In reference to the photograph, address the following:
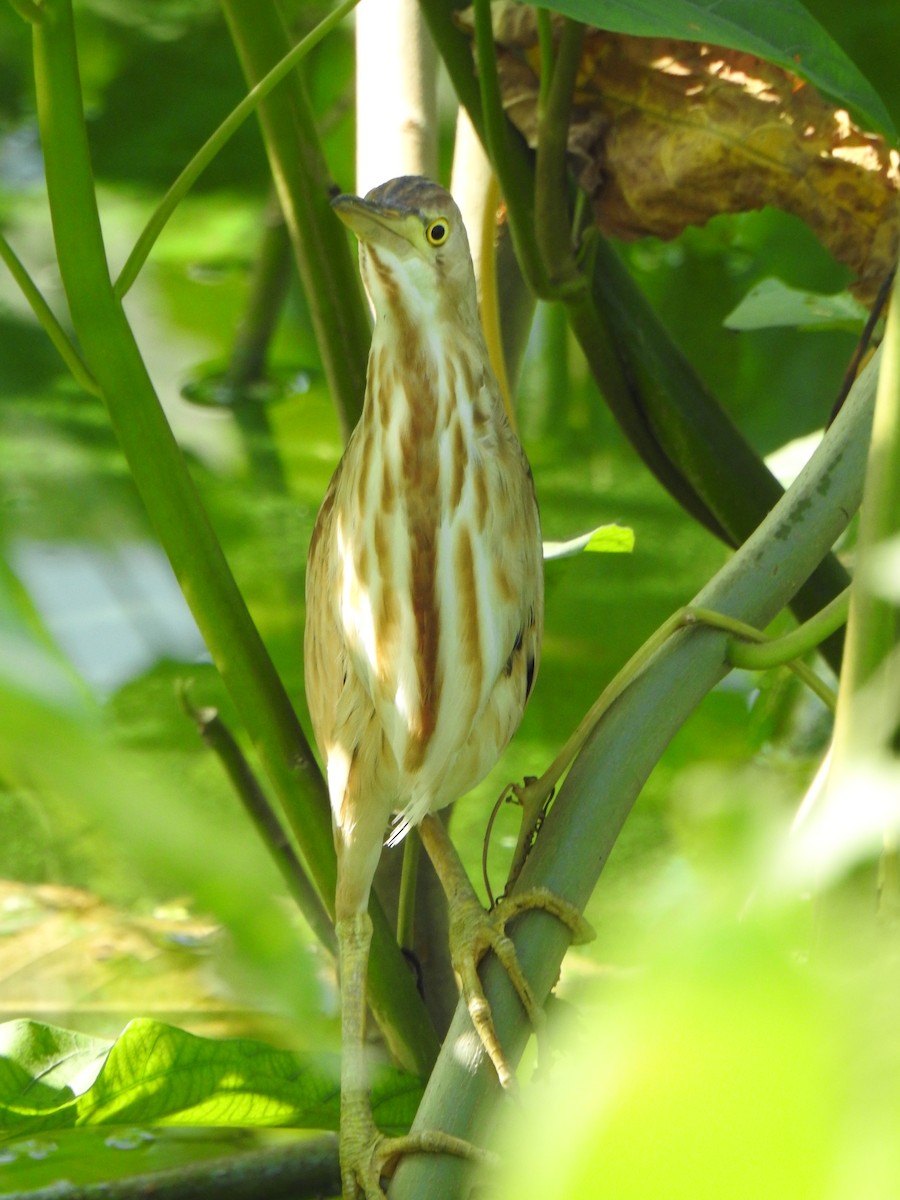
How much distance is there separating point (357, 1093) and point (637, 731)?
0.26 metres

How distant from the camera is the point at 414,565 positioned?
0.71 m

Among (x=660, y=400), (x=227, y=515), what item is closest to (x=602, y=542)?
(x=660, y=400)

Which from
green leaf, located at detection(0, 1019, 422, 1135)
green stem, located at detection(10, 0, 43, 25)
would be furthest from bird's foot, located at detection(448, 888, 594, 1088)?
green stem, located at detection(10, 0, 43, 25)

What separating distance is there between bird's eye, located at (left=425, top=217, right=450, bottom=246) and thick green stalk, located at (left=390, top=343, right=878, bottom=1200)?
0.22m

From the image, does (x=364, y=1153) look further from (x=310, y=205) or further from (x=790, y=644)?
(x=310, y=205)

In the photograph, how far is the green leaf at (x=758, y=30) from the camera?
0.62 m

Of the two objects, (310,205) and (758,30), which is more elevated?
(758,30)

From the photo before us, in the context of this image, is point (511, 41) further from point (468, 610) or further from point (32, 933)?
point (32, 933)

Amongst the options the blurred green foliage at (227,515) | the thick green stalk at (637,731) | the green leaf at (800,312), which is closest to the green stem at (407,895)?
the blurred green foliage at (227,515)

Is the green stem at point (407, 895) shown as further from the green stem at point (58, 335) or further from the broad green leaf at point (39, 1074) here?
the green stem at point (58, 335)

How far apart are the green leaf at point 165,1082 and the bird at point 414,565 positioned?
0.15ft

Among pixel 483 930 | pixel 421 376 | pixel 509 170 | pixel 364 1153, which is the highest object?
pixel 509 170

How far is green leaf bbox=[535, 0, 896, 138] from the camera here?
62 cm

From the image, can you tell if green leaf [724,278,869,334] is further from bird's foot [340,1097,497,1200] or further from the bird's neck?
bird's foot [340,1097,497,1200]
